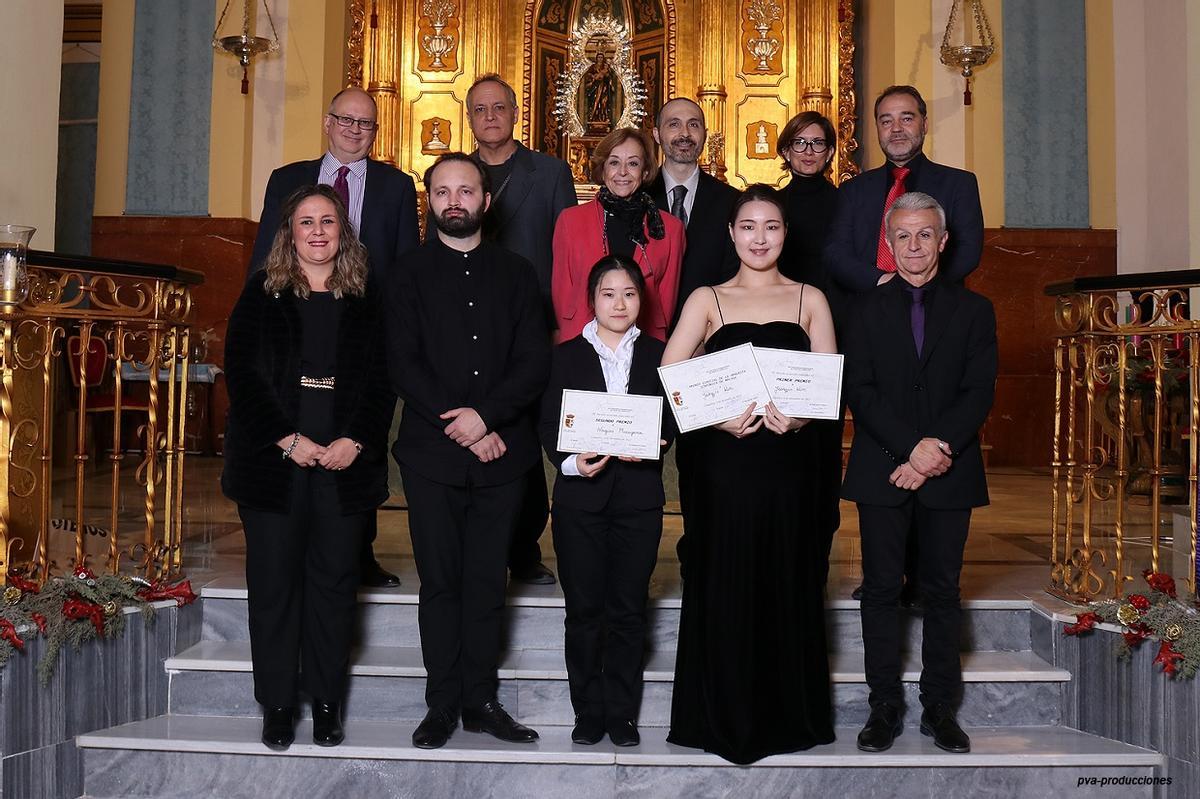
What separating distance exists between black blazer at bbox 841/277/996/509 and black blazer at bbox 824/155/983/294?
0.46 metres

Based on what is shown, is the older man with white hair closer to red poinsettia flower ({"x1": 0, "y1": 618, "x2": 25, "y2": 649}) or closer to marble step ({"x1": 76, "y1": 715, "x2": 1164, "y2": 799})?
marble step ({"x1": 76, "y1": 715, "x2": 1164, "y2": 799})

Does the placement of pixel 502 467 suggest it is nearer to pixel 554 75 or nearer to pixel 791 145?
pixel 791 145

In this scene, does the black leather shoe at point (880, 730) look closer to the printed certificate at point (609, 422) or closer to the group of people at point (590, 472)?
the group of people at point (590, 472)

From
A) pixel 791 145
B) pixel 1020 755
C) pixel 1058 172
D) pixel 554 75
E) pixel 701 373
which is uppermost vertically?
pixel 554 75

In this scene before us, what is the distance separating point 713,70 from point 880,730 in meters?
8.59

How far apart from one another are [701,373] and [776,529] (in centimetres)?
58

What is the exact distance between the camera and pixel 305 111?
10.0 metres

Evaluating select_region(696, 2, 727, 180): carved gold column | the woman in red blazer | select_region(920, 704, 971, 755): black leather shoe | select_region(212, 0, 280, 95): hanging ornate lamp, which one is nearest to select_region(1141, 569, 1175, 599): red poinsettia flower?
select_region(920, 704, 971, 755): black leather shoe

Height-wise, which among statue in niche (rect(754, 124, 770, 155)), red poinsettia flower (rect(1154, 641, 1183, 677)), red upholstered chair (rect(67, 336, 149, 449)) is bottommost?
red poinsettia flower (rect(1154, 641, 1183, 677))

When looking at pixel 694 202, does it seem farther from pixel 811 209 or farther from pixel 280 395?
pixel 280 395

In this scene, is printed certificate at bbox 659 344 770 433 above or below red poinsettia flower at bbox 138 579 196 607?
above

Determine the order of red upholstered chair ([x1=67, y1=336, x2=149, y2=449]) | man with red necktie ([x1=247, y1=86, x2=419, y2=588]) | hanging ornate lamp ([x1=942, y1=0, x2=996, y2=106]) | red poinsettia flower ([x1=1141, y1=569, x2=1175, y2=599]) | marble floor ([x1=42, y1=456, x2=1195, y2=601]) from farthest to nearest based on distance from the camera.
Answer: hanging ornate lamp ([x1=942, y1=0, x2=996, y2=106]) → red upholstered chair ([x1=67, y1=336, x2=149, y2=449]) → marble floor ([x1=42, y1=456, x2=1195, y2=601]) → man with red necktie ([x1=247, y1=86, x2=419, y2=588]) → red poinsettia flower ([x1=1141, y1=569, x2=1175, y2=599])

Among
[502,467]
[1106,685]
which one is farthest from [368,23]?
[1106,685]

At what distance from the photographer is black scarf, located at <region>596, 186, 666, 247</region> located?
395 centimetres
